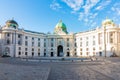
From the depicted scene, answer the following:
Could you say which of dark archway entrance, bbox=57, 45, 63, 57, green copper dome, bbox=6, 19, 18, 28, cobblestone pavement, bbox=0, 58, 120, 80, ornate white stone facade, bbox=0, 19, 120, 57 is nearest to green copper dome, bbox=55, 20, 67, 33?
ornate white stone facade, bbox=0, 19, 120, 57

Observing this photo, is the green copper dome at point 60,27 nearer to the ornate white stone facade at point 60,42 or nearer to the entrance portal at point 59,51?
the ornate white stone facade at point 60,42

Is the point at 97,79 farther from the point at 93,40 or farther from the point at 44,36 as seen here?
the point at 44,36

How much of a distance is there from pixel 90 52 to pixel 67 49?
16.8 meters

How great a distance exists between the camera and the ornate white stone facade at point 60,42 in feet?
215

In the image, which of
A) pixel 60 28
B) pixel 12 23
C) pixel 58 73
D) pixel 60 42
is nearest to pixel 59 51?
pixel 60 42

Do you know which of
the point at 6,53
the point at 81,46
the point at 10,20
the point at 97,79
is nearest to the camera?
the point at 97,79

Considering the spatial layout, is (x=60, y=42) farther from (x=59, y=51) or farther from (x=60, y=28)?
(x=60, y=28)

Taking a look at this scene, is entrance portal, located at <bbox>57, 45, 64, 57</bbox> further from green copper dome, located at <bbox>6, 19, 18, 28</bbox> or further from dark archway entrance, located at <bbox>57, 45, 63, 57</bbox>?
green copper dome, located at <bbox>6, 19, 18, 28</bbox>

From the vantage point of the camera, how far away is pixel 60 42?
8606cm

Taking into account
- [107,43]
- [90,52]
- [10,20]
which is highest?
[10,20]

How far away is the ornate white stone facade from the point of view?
65.5 meters

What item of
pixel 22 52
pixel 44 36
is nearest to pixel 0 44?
pixel 22 52

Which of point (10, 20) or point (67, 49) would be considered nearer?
point (10, 20)

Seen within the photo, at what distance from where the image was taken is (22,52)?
72.2 meters
